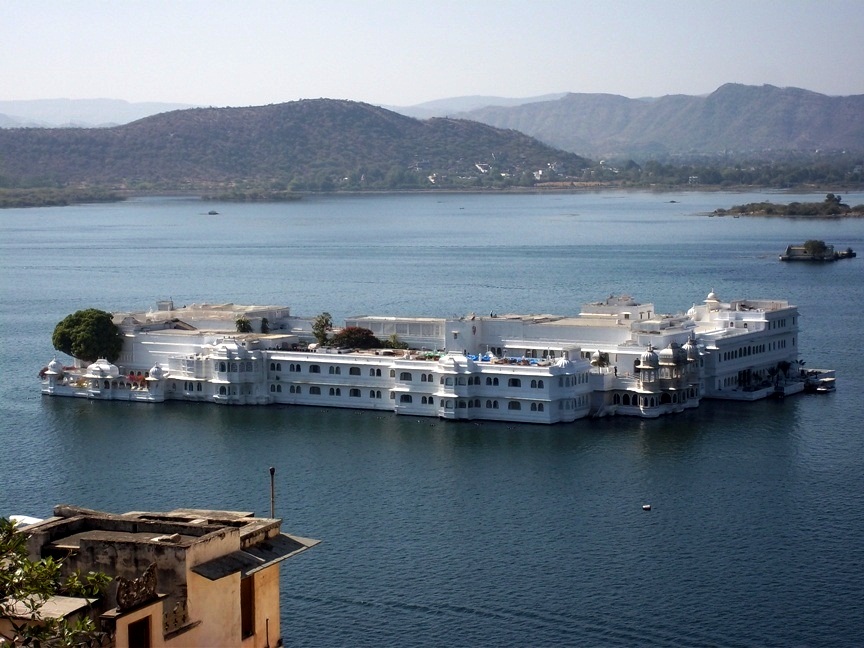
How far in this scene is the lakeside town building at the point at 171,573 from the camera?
854cm

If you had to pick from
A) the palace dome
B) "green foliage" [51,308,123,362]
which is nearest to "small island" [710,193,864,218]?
"green foliage" [51,308,123,362]

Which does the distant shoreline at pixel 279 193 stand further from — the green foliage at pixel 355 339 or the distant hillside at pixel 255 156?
the green foliage at pixel 355 339

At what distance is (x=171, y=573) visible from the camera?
29.6 feet

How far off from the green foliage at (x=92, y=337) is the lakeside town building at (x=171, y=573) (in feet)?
80.7

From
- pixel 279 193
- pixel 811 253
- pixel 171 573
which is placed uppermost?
pixel 171 573

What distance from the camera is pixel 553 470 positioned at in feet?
84.1

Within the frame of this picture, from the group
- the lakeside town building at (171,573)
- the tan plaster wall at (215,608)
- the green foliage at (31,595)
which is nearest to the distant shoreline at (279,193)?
the lakeside town building at (171,573)

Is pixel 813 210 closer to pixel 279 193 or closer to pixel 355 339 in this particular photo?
pixel 279 193

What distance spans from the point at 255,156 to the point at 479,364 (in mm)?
159059

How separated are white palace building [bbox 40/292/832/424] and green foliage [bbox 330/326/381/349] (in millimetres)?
625

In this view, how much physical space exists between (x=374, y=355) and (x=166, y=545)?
22.9 metres

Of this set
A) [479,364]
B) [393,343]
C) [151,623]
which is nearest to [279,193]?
[393,343]

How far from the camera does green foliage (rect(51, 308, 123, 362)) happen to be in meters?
34.4

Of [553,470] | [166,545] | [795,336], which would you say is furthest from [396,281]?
[166,545]
